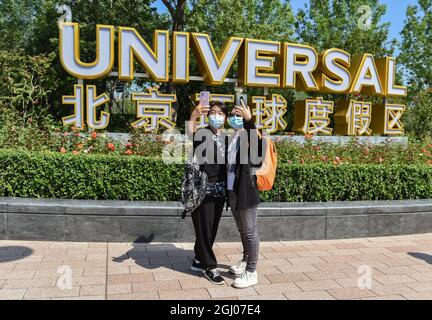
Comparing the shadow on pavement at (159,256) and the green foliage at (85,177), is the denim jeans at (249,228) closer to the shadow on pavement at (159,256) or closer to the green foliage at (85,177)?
the shadow on pavement at (159,256)

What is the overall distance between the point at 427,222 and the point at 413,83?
18531mm

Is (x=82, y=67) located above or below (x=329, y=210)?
above

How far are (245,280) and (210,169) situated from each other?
3.65ft

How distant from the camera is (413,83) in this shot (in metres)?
22.4

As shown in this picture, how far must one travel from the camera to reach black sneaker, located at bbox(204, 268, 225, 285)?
3983mm

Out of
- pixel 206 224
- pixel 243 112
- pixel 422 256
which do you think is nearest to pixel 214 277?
pixel 206 224

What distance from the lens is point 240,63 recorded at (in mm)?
11586

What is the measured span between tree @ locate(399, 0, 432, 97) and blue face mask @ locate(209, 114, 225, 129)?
20.8 meters

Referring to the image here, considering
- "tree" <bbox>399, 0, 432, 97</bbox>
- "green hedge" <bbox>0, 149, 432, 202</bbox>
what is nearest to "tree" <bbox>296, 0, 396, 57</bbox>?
"tree" <bbox>399, 0, 432, 97</bbox>

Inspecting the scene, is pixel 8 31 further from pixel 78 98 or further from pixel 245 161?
pixel 245 161

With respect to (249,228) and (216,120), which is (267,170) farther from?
(216,120)

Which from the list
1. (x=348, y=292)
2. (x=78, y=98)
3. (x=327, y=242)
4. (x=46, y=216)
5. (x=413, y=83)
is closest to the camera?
(x=348, y=292)

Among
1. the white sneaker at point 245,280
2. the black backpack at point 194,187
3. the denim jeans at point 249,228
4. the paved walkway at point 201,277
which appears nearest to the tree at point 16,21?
the paved walkway at point 201,277
